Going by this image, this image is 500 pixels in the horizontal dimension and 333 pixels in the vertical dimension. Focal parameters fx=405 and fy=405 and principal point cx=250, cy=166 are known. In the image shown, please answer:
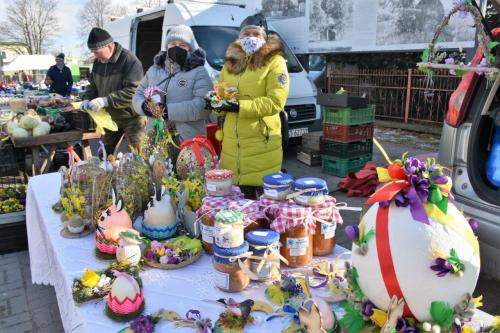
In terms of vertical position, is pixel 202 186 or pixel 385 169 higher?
pixel 385 169

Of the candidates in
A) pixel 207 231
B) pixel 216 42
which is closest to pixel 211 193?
pixel 207 231

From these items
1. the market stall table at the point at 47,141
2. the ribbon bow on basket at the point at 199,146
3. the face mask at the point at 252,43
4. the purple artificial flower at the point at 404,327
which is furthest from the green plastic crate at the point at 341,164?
the purple artificial flower at the point at 404,327

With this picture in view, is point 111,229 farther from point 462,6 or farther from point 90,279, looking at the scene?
point 462,6

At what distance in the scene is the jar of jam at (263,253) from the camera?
1.41 meters

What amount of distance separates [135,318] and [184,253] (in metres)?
0.39

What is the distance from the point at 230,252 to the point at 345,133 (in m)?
4.50

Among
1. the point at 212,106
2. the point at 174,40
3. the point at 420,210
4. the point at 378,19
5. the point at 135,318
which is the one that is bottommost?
the point at 135,318

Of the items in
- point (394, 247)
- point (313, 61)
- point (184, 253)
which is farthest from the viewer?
point (313, 61)

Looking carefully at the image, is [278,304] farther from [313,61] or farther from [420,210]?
[313,61]

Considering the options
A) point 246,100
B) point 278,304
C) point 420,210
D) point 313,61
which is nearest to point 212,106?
point 246,100

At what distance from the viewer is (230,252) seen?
136 centimetres

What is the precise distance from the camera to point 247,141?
2.80 meters

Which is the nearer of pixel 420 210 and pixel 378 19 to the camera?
pixel 420 210

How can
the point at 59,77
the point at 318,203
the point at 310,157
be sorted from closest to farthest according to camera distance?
the point at 318,203 → the point at 310,157 → the point at 59,77
